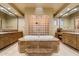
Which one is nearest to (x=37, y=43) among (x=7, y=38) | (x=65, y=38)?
(x=7, y=38)

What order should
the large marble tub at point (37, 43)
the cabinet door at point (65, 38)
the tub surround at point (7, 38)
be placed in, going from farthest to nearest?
the cabinet door at point (65, 38), the tub surround at point (7, 38), the large marble tub at point (37, 43)

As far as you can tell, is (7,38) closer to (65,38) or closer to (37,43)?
(37,43)

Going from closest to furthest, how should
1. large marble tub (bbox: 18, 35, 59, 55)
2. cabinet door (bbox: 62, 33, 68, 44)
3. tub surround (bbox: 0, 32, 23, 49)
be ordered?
1. large marble tub (bbox: 18, 35, 59, 55)
2. tub surround (bbox: 0, 32, 23, 49)
3. cabinet door (bbox: 62, 33, 68, 44)

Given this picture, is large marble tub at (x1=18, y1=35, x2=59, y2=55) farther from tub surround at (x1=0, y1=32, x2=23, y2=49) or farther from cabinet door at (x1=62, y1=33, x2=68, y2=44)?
cabinet door at (x1=62, y1=33, x2=68, y2=44)

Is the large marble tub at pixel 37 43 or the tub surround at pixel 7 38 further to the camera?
the tub surround at pixel 7 38

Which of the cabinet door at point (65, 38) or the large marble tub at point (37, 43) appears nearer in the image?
the large marble tub at point (37, 43)

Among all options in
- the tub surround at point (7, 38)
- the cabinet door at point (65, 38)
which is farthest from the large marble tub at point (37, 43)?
the cabinet door at point (65, 38)

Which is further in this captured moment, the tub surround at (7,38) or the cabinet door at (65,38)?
the cabinet door at (65,38)

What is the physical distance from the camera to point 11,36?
392cm

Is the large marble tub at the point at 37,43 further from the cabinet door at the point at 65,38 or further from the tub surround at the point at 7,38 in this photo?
the cabinet door at the point at 65,38

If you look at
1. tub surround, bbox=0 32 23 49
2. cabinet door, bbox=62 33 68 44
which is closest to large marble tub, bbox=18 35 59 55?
tub surround, bbox=0 32 23 49

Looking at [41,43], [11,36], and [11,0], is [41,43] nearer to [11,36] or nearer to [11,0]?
[11,36]

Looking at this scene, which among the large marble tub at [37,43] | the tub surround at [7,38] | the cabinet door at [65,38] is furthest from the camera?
the cabinet door at [65,38]

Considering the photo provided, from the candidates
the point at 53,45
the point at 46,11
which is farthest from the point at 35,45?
the point at 46,11
